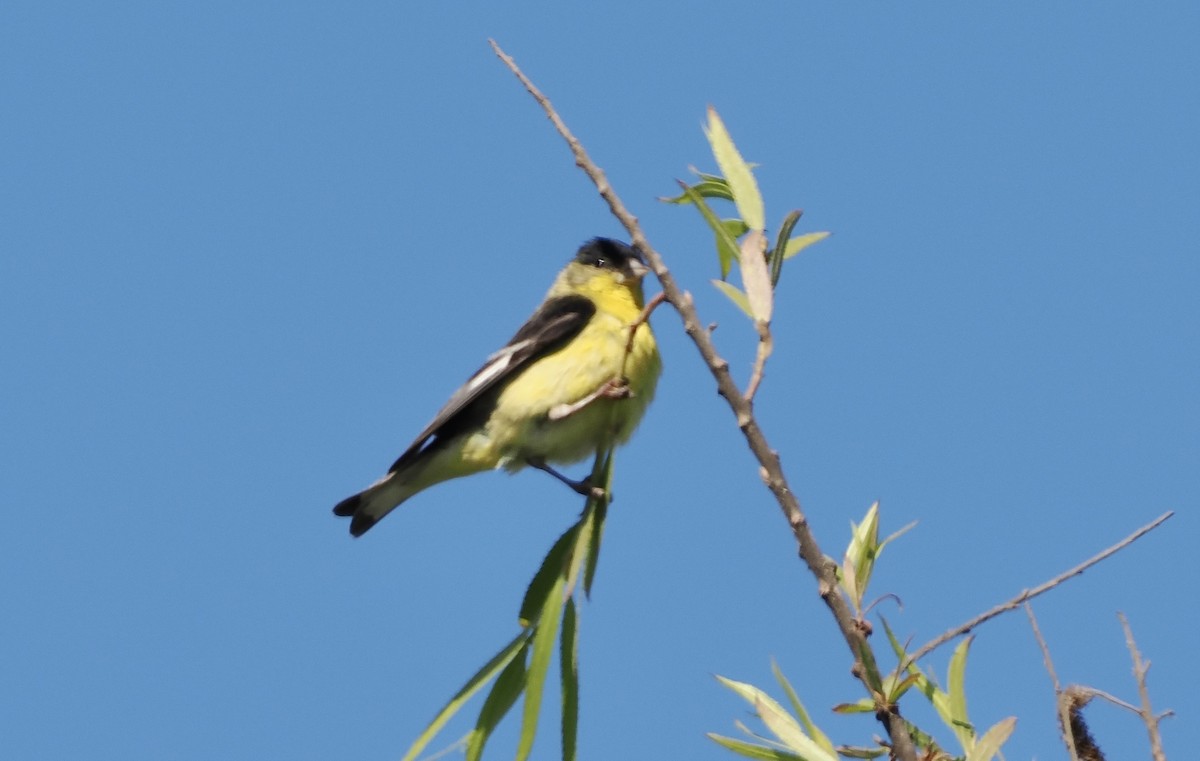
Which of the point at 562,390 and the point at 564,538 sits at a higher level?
the point at 562,390

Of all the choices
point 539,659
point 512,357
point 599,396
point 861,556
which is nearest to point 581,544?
point 539,659

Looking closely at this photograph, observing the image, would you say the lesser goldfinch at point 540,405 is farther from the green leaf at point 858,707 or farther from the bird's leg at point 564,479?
the green leaf at point 858,707

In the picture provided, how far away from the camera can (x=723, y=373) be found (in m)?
2.16

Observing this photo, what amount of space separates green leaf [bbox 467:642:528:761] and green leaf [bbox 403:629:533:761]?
14mm

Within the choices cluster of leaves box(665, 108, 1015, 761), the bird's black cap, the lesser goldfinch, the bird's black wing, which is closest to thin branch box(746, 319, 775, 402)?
cluster of leaves box(665, 108, 1015, 761)

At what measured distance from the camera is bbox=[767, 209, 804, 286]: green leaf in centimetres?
257

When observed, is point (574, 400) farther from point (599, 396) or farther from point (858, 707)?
point (858, 707)

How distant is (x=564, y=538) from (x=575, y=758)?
0.64 m

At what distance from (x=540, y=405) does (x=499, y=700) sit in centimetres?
209

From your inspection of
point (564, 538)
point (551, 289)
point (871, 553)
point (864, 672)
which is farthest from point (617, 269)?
point (864, 672)

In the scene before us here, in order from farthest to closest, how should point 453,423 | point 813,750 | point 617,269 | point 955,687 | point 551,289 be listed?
point 551,289 < point 617,269 < point 453,423 < point 955,687 < point 813,750

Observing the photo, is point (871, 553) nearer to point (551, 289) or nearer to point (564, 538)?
point (564, 538)

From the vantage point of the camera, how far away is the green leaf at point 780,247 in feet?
8.42

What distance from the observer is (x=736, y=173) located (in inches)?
108
